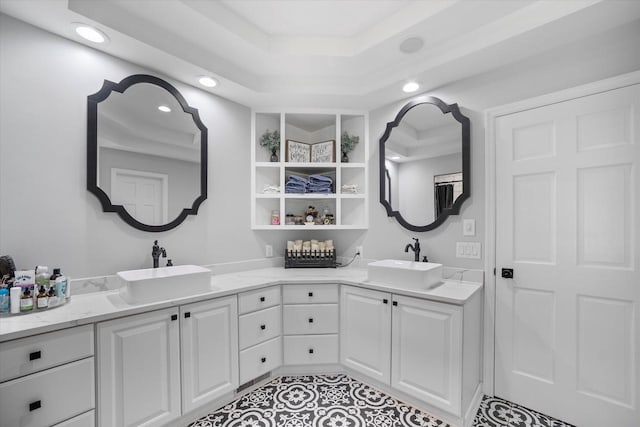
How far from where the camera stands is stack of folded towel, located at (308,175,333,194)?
2779 mm

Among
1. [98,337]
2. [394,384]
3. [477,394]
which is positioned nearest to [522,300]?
[477,394]

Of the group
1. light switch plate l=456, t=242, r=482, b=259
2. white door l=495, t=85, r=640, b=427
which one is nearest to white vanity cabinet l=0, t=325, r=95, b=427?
light switch plate l=456, t=242, r=482, b=259

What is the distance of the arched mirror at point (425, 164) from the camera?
2.16 metres

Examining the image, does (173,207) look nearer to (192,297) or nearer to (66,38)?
(192,297)

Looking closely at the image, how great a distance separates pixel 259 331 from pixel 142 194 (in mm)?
1331

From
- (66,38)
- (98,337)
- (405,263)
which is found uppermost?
(66,38)

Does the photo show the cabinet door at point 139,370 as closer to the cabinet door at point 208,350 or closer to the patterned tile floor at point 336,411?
the cabinet door at point 208,350

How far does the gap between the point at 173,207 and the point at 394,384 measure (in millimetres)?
2110

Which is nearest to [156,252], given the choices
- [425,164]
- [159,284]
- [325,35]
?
[159,284]

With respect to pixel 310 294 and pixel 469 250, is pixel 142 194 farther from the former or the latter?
pixel 469 250

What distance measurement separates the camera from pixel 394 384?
1.97 meters

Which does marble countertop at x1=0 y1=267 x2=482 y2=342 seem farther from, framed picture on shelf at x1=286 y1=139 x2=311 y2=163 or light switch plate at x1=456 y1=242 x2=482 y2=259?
framed picture on shelf at x1=286 y1=139 x2=311 y2=163

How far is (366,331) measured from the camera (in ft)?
6.97

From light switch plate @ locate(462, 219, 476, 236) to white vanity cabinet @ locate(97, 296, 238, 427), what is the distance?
1.80m
